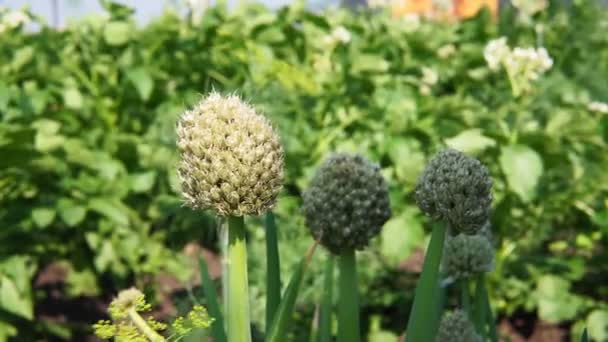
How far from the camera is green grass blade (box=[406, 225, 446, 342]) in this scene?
107 cm

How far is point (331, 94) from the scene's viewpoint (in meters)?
3.80

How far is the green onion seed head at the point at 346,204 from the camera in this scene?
1256mm

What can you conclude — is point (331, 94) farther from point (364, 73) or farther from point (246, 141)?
point (246, 141)

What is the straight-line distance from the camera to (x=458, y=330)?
4.40 ft

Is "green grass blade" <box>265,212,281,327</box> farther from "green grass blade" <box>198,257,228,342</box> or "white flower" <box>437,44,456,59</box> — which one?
"white flower" <box>437,44,456,59</box>

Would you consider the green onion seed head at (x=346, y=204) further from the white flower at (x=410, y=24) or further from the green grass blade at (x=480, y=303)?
the white flower at (x=410, y=24)

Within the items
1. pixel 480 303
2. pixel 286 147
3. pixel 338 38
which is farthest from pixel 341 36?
pixel 480 303

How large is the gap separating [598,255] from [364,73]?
129 centimetres

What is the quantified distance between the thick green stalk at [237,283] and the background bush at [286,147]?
175cm

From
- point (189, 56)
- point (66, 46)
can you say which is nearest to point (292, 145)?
point (189, 56)

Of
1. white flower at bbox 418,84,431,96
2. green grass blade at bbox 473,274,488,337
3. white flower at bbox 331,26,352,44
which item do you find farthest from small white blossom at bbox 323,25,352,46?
green grass blade at bbox 473,274,488,337

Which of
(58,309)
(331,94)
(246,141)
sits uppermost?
(331,94)

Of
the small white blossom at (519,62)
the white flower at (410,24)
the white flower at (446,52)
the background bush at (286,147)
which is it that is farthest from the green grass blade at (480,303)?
the white flower at (410,24)

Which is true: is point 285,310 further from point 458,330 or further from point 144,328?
point 458,330
